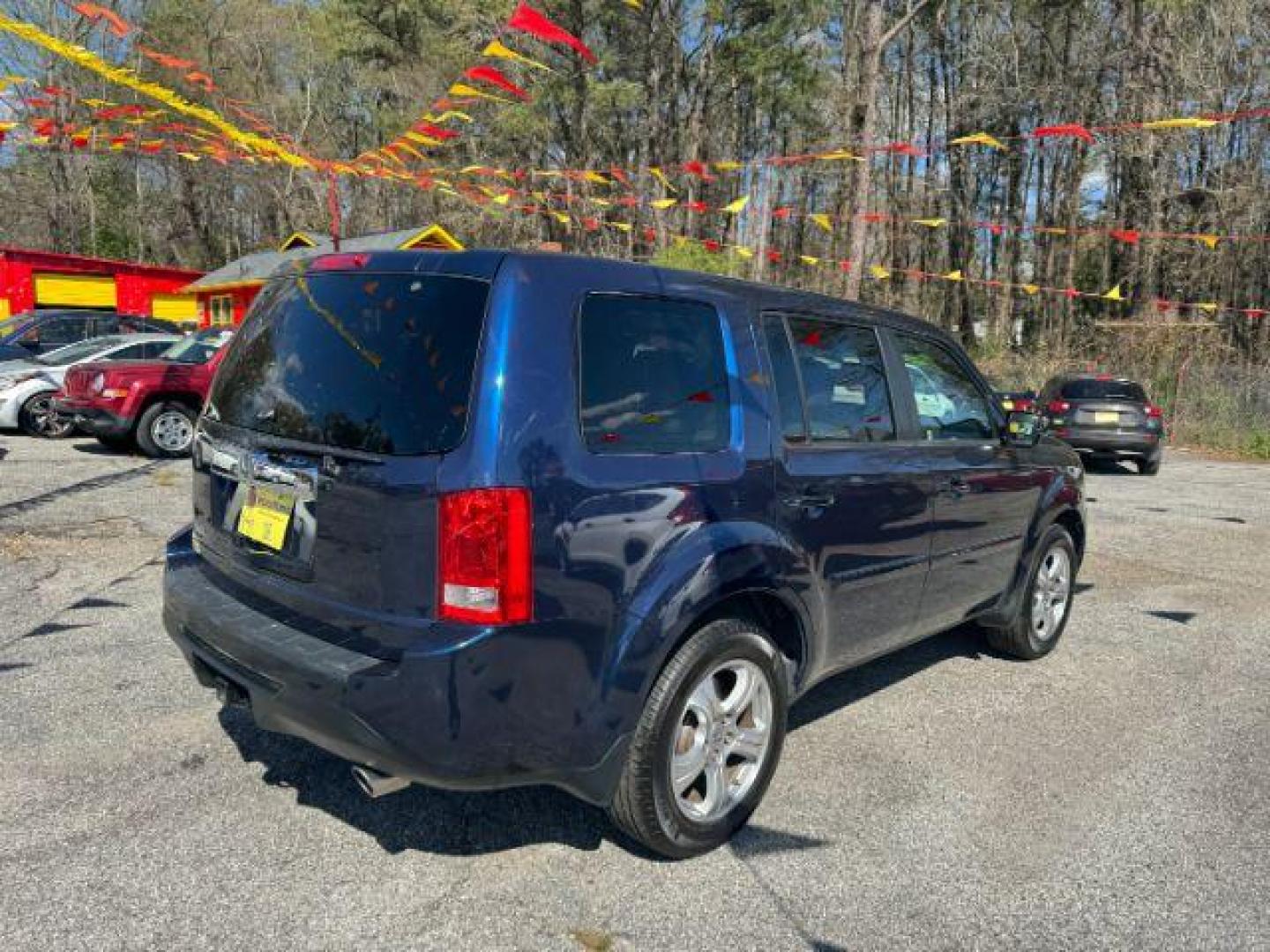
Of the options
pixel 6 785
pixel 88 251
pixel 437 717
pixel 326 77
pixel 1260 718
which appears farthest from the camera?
pixel 88 251

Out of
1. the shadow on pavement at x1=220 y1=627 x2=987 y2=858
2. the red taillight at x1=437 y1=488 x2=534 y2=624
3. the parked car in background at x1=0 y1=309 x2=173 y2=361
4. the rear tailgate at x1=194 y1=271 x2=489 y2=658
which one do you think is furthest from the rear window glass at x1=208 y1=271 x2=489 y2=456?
the parked car in background at x1=0 y1=309 x2=173 y2=361

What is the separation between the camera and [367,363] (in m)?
2.67

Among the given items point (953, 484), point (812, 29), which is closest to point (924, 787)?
point (953, 484)

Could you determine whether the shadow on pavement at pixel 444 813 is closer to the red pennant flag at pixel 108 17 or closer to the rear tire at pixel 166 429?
the red pennant flag at pixel 108 17

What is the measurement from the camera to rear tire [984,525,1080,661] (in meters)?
4.88

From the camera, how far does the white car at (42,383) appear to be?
12.5m

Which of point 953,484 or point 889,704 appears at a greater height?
point 953,484

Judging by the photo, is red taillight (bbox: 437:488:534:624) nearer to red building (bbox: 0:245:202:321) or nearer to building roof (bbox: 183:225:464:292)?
building roof (bbox: 183:225:464:292)

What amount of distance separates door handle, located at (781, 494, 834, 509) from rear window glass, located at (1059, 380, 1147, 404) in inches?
496

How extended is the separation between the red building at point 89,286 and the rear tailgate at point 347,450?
1239 inches

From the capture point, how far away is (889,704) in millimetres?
4344

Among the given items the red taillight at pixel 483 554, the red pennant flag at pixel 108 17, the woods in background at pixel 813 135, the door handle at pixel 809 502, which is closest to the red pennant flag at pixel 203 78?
the red pennant flag at pixel 108 17

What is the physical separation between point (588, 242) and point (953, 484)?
2602 centimetres

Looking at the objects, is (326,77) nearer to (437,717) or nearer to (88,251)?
(88,251)
